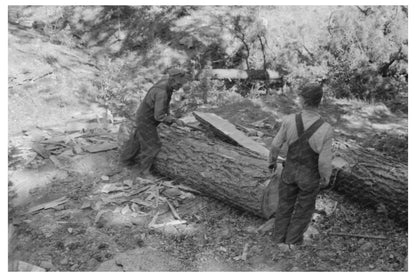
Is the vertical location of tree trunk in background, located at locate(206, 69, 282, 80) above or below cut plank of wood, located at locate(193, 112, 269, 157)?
above

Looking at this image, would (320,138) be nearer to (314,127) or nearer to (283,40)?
(314,127)

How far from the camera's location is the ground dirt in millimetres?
4953

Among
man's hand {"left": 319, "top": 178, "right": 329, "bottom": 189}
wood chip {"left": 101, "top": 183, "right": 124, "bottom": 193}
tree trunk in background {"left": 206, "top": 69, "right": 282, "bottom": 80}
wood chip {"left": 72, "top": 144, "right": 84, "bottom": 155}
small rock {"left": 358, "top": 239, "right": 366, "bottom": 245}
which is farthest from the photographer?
tree trunk in background {"left": 206, "top": 69, "right": 282, "bottom": 80}

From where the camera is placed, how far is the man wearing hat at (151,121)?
20.7 feet

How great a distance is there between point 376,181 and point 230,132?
8.87 ft

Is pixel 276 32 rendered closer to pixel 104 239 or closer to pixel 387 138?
pixel 387 138

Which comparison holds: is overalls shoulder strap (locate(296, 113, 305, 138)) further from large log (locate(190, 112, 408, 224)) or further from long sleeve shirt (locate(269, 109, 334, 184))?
large log (locate(190, 112, 408, 224))

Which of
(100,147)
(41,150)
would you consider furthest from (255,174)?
(41,150)

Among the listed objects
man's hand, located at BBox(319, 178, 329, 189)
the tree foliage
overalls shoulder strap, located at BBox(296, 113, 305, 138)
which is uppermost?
the tree foliage

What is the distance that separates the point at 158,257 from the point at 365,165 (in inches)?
122

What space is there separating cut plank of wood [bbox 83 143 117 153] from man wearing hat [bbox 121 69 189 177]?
2.24 ft

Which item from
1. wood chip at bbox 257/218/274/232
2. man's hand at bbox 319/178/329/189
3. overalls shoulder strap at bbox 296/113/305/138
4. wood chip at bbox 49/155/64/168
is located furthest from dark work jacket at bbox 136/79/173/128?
man's hand at bbox 319/178/329/189

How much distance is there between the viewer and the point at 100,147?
763 cm

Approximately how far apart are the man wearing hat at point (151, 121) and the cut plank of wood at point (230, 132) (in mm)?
1054
